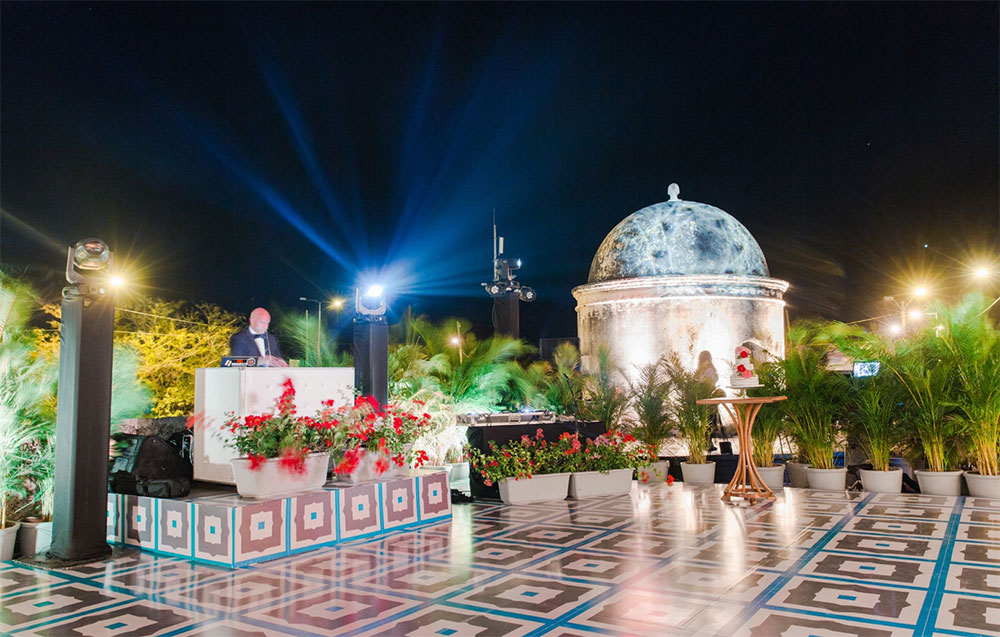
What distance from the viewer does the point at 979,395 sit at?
7605 mm

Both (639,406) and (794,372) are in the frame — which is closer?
(794,372)

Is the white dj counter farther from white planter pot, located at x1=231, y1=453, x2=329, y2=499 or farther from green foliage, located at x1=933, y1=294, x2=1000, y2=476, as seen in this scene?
green foliage, located at x1=933, y1=294, x2=1000, y2=476

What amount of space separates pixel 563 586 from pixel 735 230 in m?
14.3

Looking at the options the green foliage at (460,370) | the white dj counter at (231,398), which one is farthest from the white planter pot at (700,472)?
the white dj counter at (231,398)

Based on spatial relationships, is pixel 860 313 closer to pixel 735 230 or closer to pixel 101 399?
pixel 735 230

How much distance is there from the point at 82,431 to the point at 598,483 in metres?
5.17

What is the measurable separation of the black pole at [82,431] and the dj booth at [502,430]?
152 inches

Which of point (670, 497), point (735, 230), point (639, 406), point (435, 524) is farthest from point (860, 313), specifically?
point (435, 524)

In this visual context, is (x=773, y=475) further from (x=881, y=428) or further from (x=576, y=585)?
(x=576, y=585)

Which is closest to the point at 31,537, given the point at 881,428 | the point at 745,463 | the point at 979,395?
the point at 745,463

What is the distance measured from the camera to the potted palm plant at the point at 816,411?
8.66 m

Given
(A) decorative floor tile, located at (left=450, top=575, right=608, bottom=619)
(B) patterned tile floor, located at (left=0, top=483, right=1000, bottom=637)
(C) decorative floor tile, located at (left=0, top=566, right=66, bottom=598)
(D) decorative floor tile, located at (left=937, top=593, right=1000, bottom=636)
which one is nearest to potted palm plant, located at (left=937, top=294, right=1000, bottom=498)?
(B) patterned tile floor, located at (left=0, top=483, right=1000, bottom=637)

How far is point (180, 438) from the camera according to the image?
7129mm

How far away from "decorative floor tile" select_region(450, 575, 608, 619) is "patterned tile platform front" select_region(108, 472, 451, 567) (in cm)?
171
